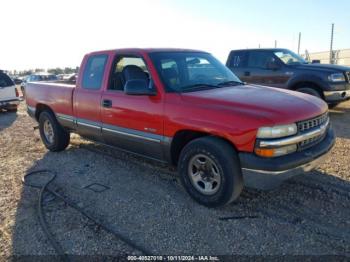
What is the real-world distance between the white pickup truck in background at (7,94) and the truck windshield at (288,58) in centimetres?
948

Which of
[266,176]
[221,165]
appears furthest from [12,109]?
[266,176]

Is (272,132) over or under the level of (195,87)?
under

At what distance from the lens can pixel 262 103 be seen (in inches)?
149

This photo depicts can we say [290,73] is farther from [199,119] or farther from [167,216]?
[167,216]

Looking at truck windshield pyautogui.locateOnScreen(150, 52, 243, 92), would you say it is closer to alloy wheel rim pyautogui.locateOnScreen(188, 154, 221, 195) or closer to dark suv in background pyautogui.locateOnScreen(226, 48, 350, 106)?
alloy wheel rim pyautogui.locateOnScreen(188, 154, 221, 195)

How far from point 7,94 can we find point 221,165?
37.2 ft

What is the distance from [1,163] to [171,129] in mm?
3695

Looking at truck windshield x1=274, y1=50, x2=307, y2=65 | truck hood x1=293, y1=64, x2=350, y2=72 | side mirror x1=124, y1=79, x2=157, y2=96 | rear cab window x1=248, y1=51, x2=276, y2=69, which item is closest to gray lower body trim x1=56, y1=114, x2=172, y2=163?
side mirror x1=124, y1=79, x2=157, y2=96

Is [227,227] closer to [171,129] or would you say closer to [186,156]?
[186,156]

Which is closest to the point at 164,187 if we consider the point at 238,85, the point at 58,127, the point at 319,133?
the point at 238,85

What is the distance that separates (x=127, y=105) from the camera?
476 centimetres

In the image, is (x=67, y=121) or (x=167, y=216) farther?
(x=67, y=121)

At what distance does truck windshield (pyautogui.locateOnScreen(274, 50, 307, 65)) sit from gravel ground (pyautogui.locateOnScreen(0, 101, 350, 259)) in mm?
4800

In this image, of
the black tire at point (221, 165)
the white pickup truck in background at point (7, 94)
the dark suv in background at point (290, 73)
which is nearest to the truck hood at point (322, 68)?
the dark suv in background at point (290, 73)
